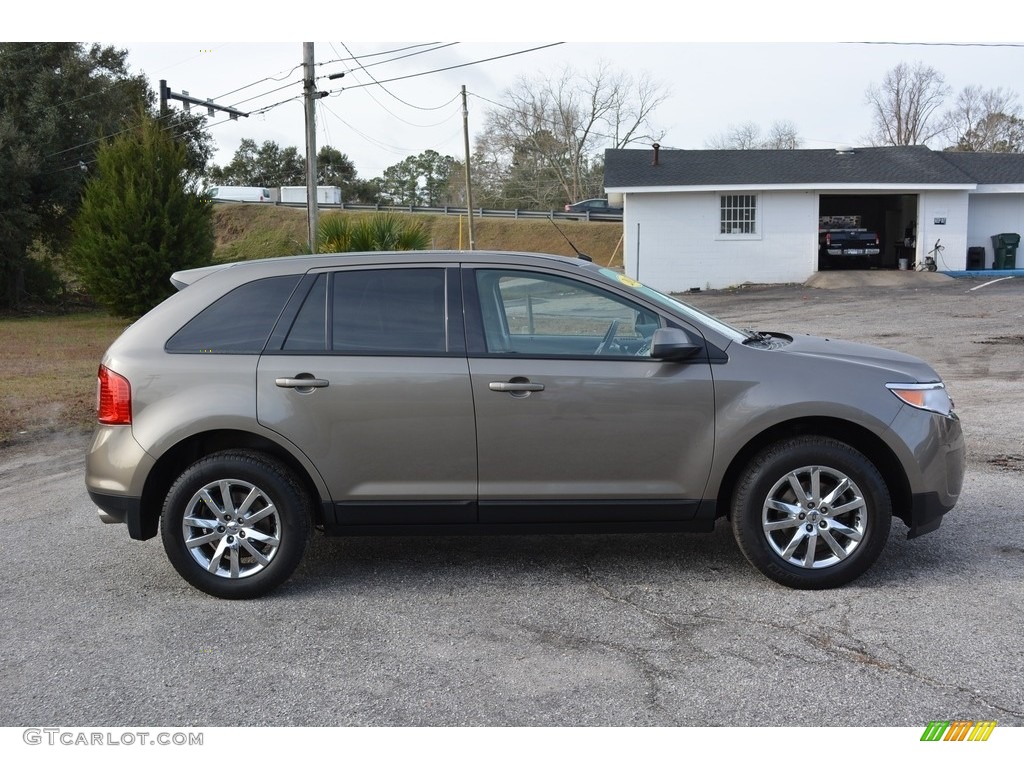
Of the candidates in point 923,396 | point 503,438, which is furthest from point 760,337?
point 503,438

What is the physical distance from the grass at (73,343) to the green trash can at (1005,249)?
17421 mm

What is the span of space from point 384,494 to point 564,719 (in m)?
1.75

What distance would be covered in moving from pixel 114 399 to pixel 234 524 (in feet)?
2.97

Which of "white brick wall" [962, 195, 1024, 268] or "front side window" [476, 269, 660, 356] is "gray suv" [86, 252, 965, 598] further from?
"white brick wall" [962, 195, 1024, 268]

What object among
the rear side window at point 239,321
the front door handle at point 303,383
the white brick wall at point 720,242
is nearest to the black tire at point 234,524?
the front door handle at point 303,383

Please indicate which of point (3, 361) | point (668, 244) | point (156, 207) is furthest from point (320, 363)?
point (668, 244)

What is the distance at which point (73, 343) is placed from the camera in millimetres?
19969

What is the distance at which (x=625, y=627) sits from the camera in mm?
4586

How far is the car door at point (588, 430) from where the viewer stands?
4.95 m

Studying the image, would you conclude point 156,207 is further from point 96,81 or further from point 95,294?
point 96,81

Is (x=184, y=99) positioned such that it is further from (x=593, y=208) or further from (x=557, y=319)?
(x=593, y=208)
